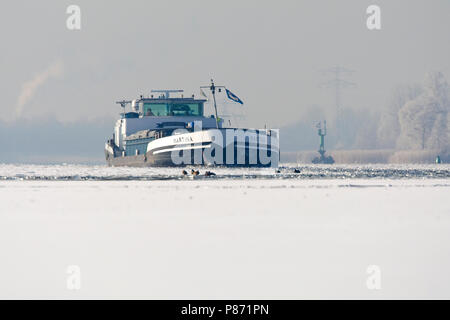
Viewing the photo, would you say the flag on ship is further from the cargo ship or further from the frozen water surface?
the frozen water surface

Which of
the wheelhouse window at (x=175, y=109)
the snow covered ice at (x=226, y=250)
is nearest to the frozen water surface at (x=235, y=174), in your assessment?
the snow covered ice at (x=226, y=250)

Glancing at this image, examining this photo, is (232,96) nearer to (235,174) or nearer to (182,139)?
(182,139)

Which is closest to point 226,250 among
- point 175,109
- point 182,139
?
point 182,139

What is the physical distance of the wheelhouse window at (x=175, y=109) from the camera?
242 ft

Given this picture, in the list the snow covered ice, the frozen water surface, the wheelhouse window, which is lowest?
the frozen water surface

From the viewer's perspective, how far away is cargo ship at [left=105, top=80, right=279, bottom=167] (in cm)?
5716

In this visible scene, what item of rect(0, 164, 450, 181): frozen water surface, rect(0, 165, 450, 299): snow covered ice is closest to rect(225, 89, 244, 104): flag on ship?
rect(0, 164, 450, 181): frozen water surface

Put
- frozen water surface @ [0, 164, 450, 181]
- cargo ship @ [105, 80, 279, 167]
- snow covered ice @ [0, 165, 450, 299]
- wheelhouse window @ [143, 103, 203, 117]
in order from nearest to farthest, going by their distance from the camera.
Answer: snow covered ice @ [0, 165, 450, 299] → frozen water surface @ [0, 164, 450, 181] → cargo ship @ [105, 80, 279, 167] → wheelhouse window @ [143, 103, 203, 117]

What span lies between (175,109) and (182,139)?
51.4 ft

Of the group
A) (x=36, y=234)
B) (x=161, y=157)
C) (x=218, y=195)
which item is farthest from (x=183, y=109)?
(x=36, y=234)

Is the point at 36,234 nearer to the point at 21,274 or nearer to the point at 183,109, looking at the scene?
the point at 21,274

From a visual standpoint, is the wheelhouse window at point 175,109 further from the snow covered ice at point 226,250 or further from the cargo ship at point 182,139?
the snow covered ice at point 226,250

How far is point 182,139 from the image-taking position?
58.7 m
